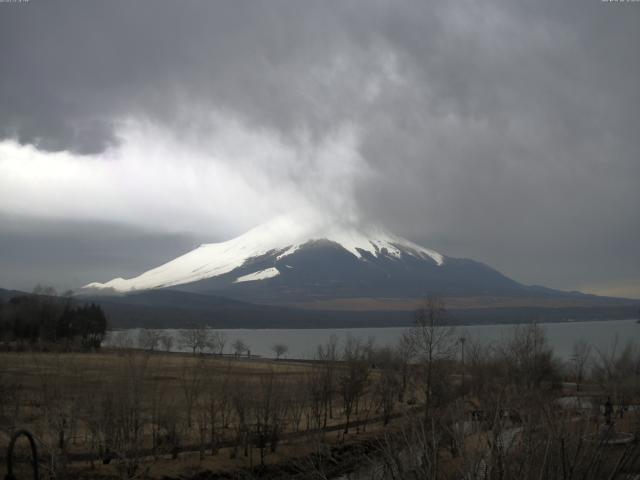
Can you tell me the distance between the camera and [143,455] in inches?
1296

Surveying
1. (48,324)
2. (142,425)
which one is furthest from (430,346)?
(48,324)

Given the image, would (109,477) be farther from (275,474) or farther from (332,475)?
(332,475)

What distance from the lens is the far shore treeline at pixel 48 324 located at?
339 ft

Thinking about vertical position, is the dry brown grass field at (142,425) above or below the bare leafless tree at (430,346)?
below

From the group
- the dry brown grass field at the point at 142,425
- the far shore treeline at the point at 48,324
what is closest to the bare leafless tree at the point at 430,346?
the dry brown grass field at the point at 142,425

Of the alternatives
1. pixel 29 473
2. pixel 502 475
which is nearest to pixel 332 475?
pixel 29 473

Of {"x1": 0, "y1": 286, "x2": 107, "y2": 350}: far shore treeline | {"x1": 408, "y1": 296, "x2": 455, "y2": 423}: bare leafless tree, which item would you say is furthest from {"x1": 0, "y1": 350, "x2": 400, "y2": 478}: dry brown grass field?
{"x1": 0, "y1": 286, "x2": 107, "y2": 350}: far shore treeline

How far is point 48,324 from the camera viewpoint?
357 ft

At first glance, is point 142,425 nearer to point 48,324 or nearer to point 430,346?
point 430,346

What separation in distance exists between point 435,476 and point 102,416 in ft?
84.7

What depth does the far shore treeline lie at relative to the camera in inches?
4072

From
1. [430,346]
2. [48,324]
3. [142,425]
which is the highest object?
[430,346]

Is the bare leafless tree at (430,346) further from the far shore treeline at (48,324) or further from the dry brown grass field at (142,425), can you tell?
the far shore treeline at (48,324)

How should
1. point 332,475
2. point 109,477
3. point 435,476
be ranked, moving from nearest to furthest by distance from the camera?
point 435,476 → point 109,477 → point 332,475
